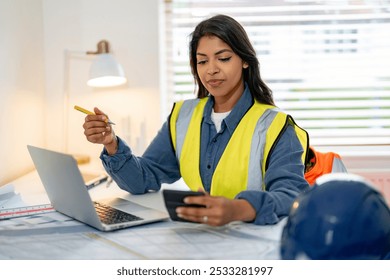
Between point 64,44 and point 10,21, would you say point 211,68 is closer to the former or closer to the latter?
point 10,21

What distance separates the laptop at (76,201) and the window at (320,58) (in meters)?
1.12

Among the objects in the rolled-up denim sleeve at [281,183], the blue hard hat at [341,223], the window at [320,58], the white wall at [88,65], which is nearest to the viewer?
the blue hard hat at [341,223]

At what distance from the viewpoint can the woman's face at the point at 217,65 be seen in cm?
118

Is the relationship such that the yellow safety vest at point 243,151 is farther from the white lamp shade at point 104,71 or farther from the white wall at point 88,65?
the white wall at point 88,65

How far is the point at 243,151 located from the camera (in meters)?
1.17

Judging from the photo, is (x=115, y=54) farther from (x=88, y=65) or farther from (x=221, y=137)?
(x=221, y=137)

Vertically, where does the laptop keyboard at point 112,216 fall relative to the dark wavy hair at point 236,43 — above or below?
below

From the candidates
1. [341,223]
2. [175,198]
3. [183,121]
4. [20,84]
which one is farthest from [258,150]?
[20,84]

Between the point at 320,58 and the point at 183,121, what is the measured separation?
1.04m

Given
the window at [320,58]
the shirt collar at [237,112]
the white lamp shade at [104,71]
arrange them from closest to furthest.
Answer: the shirt collar at [237,112]
the white lamp shade at [104,71]
the window at [320,58]

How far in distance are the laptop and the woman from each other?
0.43ft

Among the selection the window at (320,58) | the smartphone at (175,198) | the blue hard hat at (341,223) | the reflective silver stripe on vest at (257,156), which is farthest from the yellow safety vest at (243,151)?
the window at (320,58)

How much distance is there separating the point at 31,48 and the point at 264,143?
1.05 m
